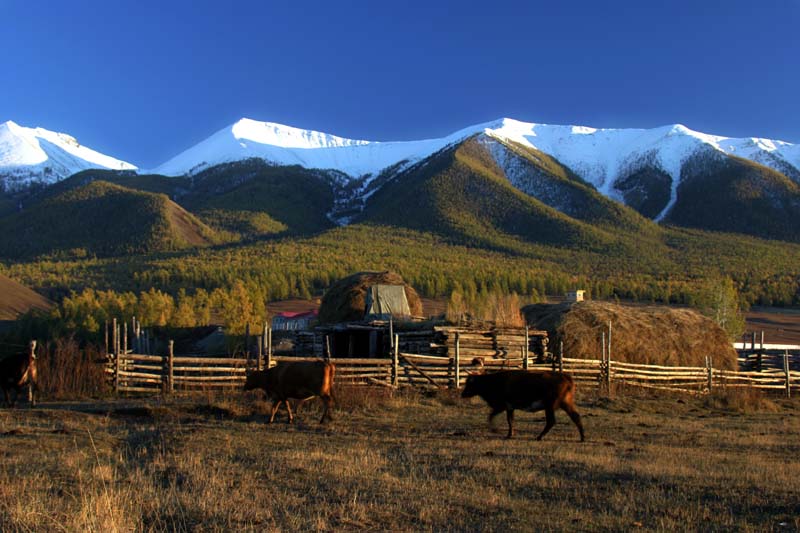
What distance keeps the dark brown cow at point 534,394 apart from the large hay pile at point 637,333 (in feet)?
45.1

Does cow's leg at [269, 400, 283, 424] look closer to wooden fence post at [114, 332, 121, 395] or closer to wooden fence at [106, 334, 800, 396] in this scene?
wooden fence at [106, 334, 800, 396]

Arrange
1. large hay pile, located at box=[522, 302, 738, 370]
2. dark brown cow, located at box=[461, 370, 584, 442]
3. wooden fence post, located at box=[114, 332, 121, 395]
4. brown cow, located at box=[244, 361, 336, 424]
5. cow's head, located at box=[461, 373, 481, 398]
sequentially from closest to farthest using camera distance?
dark brown cow, located at box=[461, 370, 584, 442] → cow's head, located at box=[461, 373, 481, 398] → brown cow, located at box=[244, 361, 336, 424] → wooden fence post, located at box=[114, 332, 121, 395] → large hay pile, located at box=[522, 302, 738, 370]

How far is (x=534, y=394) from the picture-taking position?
12.4m

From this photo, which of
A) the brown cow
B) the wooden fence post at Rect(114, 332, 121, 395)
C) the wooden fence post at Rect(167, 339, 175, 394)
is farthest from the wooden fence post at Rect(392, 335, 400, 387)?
the wooden fence post at Rect(114, 332, 121, 395)

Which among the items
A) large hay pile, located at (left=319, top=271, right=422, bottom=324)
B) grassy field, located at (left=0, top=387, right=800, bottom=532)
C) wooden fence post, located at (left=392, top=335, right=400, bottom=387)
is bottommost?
grassy field, located at (left=0, top=387, right=800, bottom=532)

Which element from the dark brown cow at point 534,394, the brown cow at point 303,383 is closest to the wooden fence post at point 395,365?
the brown cow at point 303,383

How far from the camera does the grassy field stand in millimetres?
6605

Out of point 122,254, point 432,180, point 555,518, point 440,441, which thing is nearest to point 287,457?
point 440,441

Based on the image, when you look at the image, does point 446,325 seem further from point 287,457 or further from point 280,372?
point 287,457

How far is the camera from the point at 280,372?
46.4 feet

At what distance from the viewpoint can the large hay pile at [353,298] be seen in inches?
1335

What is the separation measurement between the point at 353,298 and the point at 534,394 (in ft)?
72.9

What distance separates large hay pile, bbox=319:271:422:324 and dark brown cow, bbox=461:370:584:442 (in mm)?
20919

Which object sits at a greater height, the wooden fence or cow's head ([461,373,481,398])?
cow's head ([461,373,481,398])
